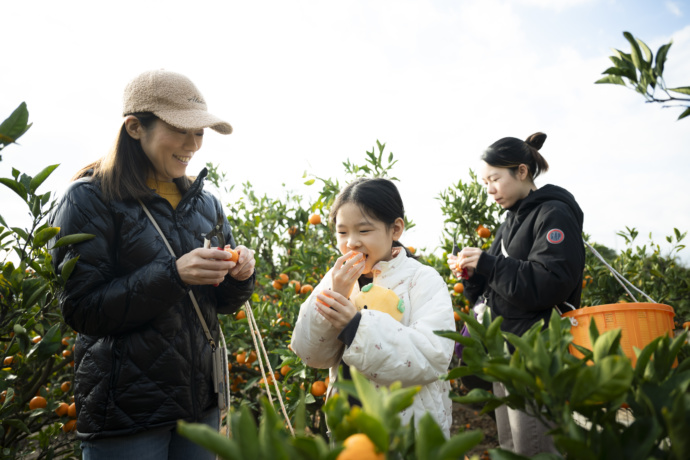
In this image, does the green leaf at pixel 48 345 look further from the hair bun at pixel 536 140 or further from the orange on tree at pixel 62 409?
the hair bun at pixel 536 140

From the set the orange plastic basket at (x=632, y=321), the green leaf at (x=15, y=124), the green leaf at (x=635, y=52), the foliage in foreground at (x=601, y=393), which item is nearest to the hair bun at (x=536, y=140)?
the orange plastic basket at (x=632, y=321)

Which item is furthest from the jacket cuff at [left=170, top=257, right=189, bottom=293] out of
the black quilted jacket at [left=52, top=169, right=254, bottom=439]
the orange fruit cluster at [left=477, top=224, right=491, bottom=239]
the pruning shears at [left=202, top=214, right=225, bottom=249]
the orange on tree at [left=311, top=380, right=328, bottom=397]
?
the orange fruit cluster at [left=477, top=224, right=491, bottom=239]

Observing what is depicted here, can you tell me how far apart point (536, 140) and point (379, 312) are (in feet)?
5.70

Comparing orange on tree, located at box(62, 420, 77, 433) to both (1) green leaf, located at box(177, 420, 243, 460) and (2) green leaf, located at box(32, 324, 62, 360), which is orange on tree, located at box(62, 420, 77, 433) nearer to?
(2) green leaf, located at box(32, 324, 62, 360)

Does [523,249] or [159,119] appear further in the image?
[523,249]

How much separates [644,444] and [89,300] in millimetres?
1489

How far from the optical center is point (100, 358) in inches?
57.8

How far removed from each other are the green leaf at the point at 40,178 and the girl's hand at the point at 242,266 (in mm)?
731

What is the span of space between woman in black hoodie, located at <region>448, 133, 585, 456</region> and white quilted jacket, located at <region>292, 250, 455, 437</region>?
0.59m

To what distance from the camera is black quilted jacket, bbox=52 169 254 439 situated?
1.43 meters

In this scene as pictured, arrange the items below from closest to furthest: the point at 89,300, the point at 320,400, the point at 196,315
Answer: the point at 89,300 < the point at 196,315 < the point at 320,400

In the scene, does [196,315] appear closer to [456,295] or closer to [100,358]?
[100,358]

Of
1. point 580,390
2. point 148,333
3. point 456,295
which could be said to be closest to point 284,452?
point 580,390

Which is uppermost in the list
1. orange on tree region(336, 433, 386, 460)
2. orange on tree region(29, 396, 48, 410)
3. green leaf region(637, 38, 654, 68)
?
green leaf region(637, 38, 654, 68)
